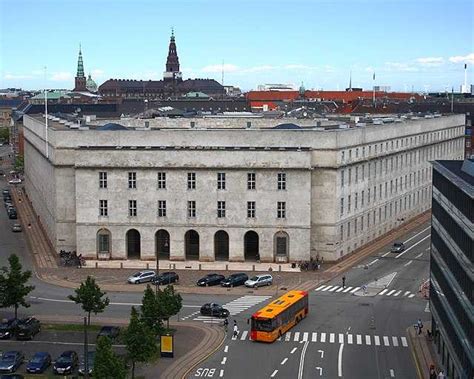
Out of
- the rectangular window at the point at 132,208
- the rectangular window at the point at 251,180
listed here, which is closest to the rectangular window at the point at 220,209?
the rectangular window at the point at 251,180

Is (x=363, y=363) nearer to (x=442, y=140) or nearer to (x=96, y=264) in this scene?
(x=96, y=264)

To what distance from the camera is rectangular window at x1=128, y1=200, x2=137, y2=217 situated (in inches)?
3990

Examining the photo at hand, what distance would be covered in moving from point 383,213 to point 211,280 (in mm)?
39311

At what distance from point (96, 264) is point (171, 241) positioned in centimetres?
900

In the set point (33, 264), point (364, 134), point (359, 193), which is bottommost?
point (33, 264)

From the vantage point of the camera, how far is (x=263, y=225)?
99500 mm

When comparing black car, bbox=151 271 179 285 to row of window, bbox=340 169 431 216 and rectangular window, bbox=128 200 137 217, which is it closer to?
rectangular window, bbox=128 200 137 217

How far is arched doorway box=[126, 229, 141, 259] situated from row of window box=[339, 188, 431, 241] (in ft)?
79.3

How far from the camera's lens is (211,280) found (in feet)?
292

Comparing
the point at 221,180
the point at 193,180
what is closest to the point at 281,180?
the point at 221,180

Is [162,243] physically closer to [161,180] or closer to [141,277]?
[161,180]

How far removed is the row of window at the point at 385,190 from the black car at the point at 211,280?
67.8 feet

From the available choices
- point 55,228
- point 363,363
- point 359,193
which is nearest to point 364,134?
point 359,193

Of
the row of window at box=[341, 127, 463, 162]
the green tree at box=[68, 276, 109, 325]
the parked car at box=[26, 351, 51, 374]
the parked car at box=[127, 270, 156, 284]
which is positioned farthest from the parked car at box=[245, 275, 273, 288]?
the parked car at box=[26, 351, 51, 374]
